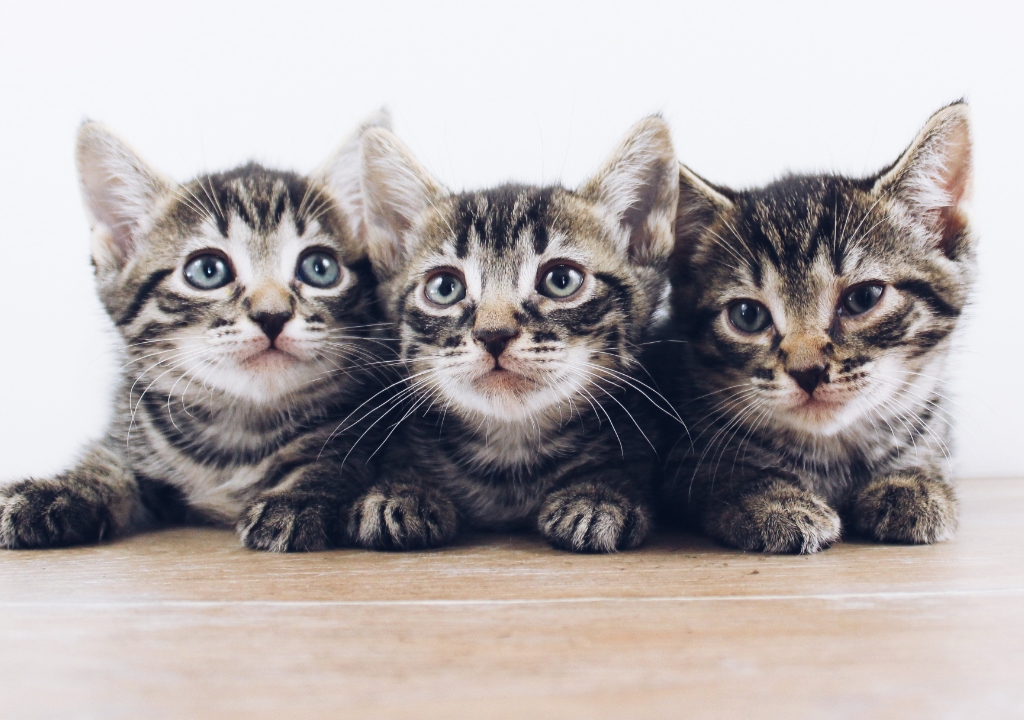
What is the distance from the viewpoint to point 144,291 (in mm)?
1449

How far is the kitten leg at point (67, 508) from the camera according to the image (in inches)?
51.0

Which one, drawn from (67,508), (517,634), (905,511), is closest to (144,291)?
(67,508)

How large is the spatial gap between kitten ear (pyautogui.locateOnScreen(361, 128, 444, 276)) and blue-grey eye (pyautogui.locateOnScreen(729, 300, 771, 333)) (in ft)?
1.99

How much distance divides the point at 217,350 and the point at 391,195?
0.46 meters

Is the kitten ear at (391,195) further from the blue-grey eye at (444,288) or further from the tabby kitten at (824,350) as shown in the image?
the tabby kitten at (824,350)

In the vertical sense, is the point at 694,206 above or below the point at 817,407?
above

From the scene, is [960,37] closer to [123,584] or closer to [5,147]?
[123,584]

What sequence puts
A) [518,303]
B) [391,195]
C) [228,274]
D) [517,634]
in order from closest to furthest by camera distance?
[517,634] < [518,303] < [228,274] < [391,195]

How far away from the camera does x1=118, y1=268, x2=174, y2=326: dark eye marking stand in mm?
1444

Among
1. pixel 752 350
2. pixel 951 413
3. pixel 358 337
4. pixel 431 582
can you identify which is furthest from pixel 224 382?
pixel 951 413

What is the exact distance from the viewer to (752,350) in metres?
1.36

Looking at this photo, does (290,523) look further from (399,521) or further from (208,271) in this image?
(208,271)

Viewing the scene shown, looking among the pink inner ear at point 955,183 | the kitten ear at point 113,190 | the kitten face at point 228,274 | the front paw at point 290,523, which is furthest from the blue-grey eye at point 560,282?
the kitten ear at point 113,190

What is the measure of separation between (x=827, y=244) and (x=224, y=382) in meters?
1.06
